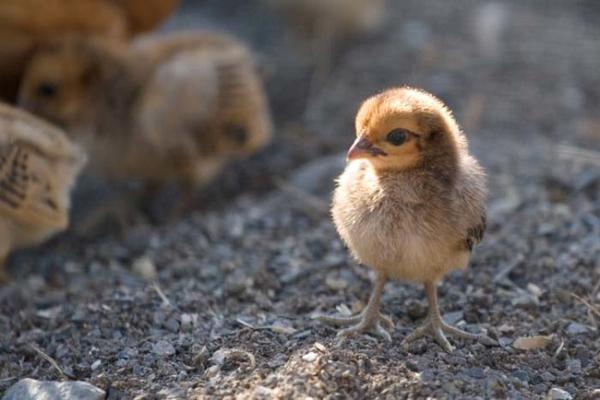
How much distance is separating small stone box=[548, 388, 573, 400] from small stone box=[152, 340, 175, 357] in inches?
48.4

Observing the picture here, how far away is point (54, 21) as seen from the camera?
5566mm

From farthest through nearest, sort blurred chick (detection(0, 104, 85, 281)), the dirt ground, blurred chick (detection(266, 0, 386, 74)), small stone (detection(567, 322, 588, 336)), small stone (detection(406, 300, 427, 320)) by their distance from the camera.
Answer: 1. blurred chick (detection(266, 0, 386, 74))
2. blurred chick (detection(0, 104, 85, 281))
3. small stone (detection(406, 300, 427, 320))
4. small stone (detection(567, 322, 588, 336))
5. the dirt ground

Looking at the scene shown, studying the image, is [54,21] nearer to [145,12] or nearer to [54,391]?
[145,12]

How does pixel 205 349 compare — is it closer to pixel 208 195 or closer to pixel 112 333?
pixel 112 333

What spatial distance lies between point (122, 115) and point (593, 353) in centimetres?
332

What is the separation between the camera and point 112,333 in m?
3.45

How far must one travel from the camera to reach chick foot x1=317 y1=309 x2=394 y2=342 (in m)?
3.19

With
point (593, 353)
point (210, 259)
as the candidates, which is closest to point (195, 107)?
point (210, 259)

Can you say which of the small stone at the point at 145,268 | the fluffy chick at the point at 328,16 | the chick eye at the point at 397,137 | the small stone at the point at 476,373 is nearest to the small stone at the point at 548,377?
the small stone at the point at 476,373

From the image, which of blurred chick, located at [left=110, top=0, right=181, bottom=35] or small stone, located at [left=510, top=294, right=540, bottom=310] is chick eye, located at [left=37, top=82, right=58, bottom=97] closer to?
blurred chick, located at [left=110, top=0, right=181, bottom=35]

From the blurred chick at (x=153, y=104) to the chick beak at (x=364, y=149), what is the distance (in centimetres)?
259

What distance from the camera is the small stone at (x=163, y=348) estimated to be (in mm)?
3193

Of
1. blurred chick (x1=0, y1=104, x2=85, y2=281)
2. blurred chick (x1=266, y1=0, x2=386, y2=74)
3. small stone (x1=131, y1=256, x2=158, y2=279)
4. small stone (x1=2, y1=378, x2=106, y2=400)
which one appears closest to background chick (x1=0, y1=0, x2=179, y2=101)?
→ blurred chick (x1=0, y1=104, x2=85, y2=281)

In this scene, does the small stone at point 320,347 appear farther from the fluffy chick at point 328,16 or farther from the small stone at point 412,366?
the fluffy chick at point 328,16
